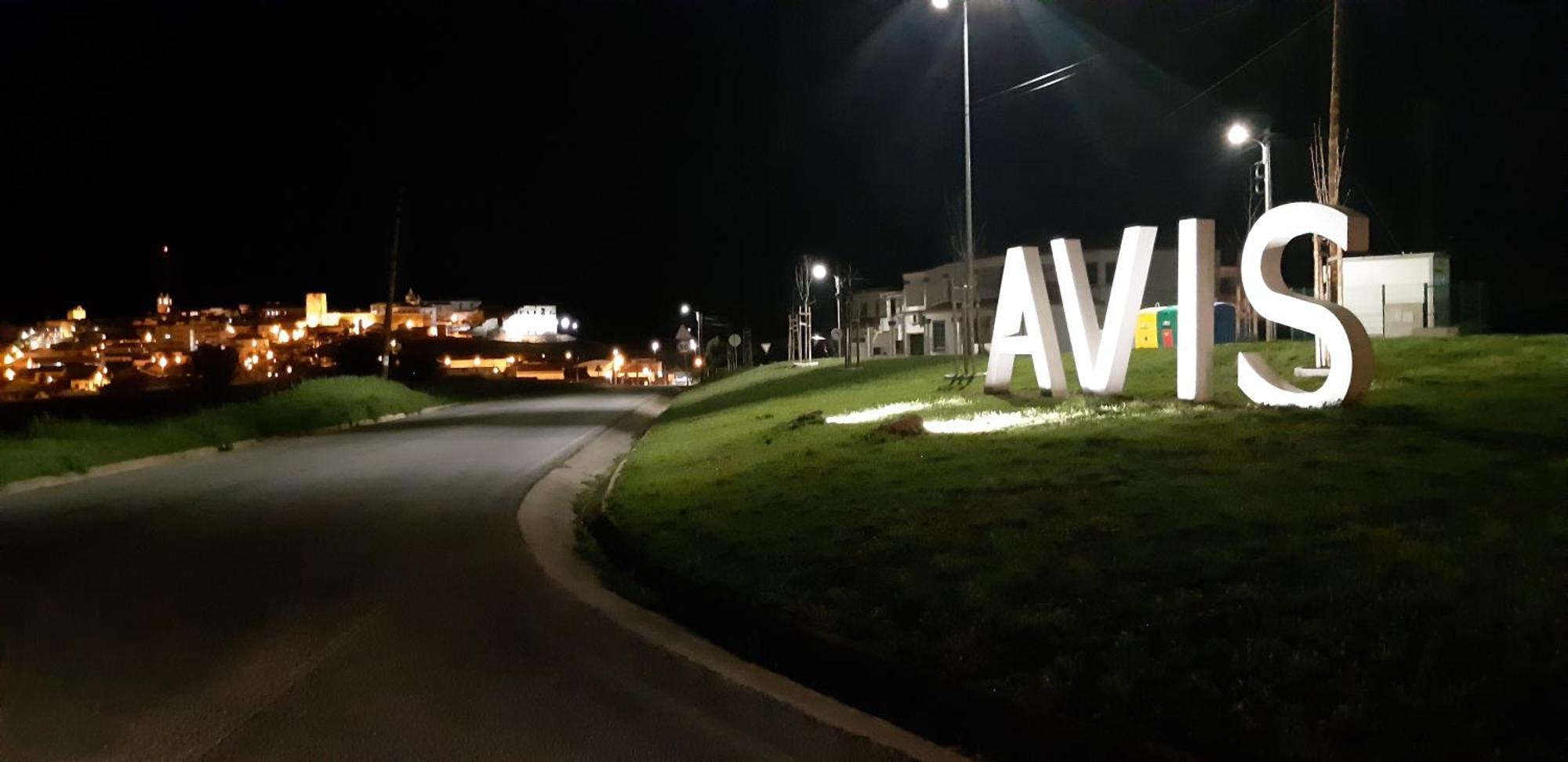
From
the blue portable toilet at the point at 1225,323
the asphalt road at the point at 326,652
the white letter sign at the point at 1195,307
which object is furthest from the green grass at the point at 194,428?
the blue portable toilet at the point at 1225,323

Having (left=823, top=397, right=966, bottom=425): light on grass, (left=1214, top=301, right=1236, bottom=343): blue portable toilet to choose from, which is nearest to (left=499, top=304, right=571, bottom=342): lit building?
(left=1214, top=301, right=1236, bottom=343): blue portable toilet

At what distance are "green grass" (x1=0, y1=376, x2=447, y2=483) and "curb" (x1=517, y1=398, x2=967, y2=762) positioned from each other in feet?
29.5

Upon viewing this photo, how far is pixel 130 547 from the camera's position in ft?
41.2

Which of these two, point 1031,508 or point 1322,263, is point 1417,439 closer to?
point 1031,508

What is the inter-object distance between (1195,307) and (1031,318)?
3.78m

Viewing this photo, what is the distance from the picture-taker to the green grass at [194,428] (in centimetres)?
2048

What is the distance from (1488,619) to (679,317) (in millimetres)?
143404

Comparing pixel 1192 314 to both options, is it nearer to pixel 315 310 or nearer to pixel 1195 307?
pixel 1195 307

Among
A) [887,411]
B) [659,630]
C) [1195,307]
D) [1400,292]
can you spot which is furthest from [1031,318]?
[1400,292]

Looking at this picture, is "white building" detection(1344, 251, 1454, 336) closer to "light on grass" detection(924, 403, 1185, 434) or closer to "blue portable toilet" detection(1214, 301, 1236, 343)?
"blue portable toilet" detection(1214, 301, 1236, 343)

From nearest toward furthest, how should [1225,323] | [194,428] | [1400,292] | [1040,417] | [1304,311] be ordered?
[1304,311] < [1040,417] < [194,428] < [1400,292] < [1225,323]

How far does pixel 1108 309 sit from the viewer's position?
17.7 metres

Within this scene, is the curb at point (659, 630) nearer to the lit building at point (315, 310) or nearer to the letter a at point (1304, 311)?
the letter a at point (1304, 311)

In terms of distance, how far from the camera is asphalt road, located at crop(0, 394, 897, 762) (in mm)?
6215
